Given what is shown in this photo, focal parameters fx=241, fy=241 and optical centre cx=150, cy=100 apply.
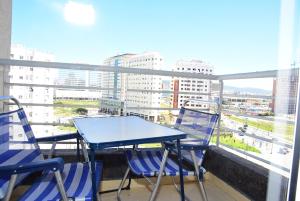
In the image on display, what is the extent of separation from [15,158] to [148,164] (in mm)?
912

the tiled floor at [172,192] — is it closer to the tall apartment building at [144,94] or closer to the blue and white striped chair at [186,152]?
the blue and white striped chair at [186,152]

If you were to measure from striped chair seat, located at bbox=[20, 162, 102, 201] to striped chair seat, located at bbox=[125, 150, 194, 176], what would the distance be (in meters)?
0.28

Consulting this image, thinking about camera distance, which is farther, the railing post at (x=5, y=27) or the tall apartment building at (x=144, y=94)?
the railing post at (x=5, y=27)

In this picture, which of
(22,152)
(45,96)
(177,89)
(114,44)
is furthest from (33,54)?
(114,44)

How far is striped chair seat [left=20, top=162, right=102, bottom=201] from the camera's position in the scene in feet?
→ 4.20

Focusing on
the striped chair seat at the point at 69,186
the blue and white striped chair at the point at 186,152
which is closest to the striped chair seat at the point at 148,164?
the blue and white striped chair at the point at 186,152

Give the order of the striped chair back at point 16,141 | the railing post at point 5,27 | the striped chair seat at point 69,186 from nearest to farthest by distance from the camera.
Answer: the striped chair seat at point 69,186 → the striped chair back at point 16,141 → the railing post at point 5,27

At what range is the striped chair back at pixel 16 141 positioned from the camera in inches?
58.3

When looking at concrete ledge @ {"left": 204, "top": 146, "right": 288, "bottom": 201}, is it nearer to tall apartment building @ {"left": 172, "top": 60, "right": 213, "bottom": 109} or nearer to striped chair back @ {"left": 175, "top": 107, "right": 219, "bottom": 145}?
striped chair back @ {"left": 175, "top": 107, "right": 219, "bottom": 145}

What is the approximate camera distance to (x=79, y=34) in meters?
8.83

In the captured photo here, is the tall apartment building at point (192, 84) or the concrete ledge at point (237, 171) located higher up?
the tall apartment building at point (192, 84)

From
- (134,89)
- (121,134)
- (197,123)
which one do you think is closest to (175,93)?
(134,89)

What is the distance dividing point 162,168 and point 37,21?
8.15 m

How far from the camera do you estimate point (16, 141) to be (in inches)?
62.3
